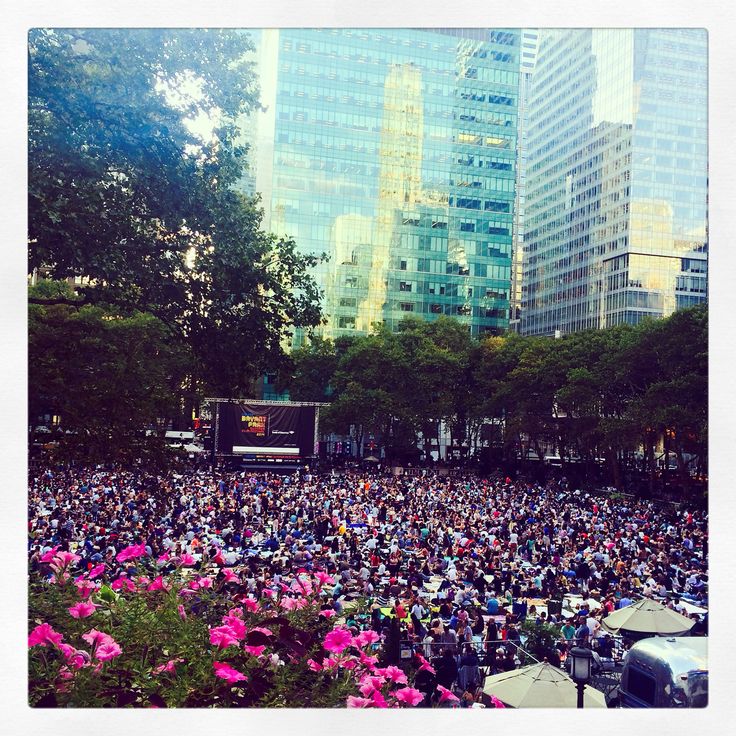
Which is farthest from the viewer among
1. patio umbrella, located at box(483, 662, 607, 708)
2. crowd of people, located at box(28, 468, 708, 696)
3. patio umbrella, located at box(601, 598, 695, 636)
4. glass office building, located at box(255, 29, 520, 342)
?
glass office building, located at box(255, 29, 520, 342)

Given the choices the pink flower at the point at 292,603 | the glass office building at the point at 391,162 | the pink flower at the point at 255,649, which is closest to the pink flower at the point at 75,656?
the pink flower at the point at 255,649

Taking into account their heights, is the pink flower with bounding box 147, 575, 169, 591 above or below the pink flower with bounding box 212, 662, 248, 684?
above

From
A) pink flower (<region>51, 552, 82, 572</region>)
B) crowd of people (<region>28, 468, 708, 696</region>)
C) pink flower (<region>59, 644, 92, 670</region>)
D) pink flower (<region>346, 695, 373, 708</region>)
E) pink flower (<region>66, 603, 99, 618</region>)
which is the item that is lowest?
crowd of people (<region>28, 468, 708, 696</region>)

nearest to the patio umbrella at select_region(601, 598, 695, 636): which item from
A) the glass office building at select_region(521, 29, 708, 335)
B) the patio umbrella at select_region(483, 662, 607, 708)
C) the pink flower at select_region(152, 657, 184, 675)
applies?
the patio umbrella at select_region(483, 662, 607, 708)

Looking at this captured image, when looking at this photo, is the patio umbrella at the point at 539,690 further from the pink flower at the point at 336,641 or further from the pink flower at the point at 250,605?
the pink flower at the point at 250,605

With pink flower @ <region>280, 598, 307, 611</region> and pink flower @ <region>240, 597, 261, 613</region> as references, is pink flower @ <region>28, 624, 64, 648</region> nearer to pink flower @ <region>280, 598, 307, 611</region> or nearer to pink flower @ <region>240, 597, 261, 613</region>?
pink flower @ <region>240, 597, 261, 613</region>
